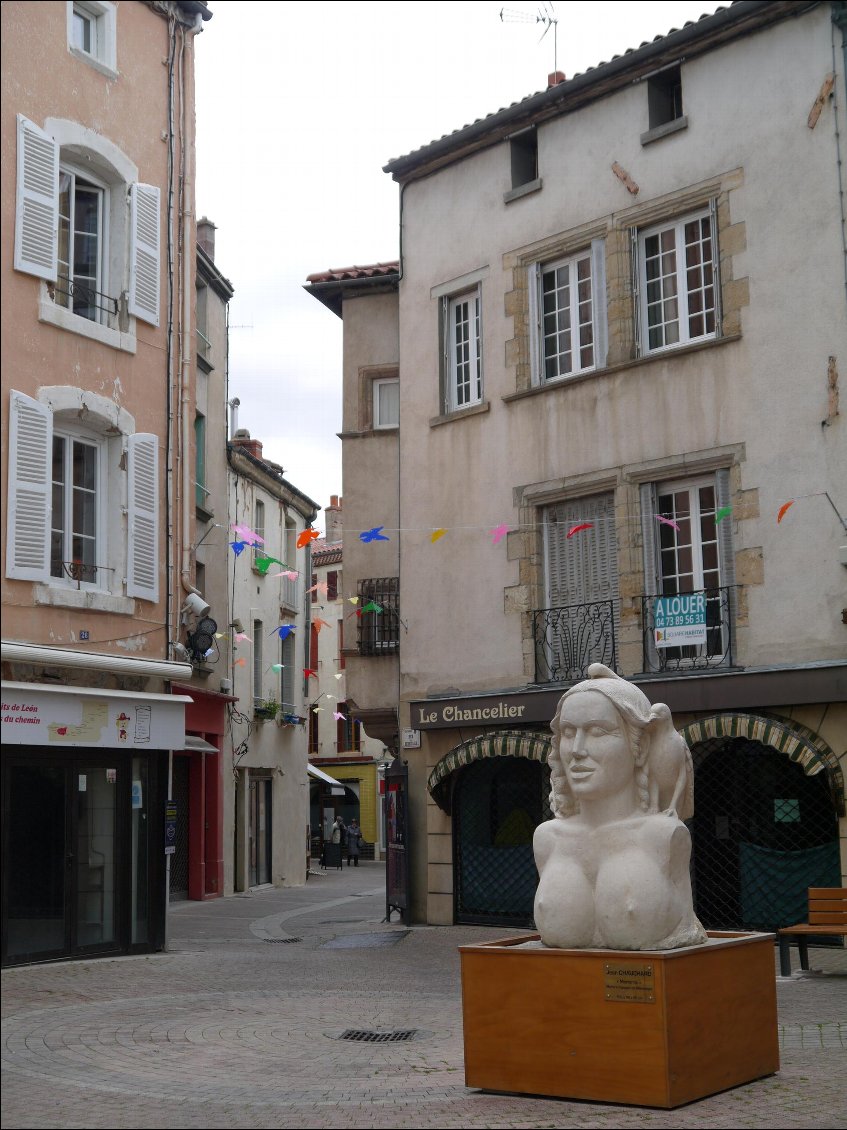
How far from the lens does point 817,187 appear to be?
14539 mm

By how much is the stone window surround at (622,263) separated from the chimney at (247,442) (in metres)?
14.1

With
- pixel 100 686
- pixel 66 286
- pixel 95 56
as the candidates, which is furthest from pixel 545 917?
pixel 100 686

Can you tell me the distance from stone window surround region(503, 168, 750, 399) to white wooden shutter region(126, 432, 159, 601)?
972 centimetres

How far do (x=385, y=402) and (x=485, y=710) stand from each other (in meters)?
5.26

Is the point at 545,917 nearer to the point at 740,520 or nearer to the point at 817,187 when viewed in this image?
the point at 740,520

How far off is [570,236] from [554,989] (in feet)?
38.6

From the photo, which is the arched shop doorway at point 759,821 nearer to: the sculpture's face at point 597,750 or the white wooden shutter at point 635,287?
the white wooden shutter at point 635,287

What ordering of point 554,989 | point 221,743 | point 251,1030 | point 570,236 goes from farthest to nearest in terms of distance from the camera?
point 221,743 → point 570,236 → point 251,1030 → point 554,989

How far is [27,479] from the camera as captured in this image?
450cm

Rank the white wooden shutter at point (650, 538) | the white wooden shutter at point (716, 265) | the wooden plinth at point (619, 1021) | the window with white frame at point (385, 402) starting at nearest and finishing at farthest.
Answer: the wooden plinth at point (619, 1021) → the white wooden shutter at point (716, 265) → the white wooden shutter at point (650, 538) → the window with white frame at point (385, 402)

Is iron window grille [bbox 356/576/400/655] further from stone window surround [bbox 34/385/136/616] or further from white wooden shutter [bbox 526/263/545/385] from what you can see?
stone window surround [bbox 34/385/136/616]

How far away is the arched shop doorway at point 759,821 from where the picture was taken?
547 inches

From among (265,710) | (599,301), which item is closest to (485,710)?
(599,301)

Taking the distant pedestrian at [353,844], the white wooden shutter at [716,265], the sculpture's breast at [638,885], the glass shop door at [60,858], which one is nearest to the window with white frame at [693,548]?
the white wooden shutter at [716,265]
